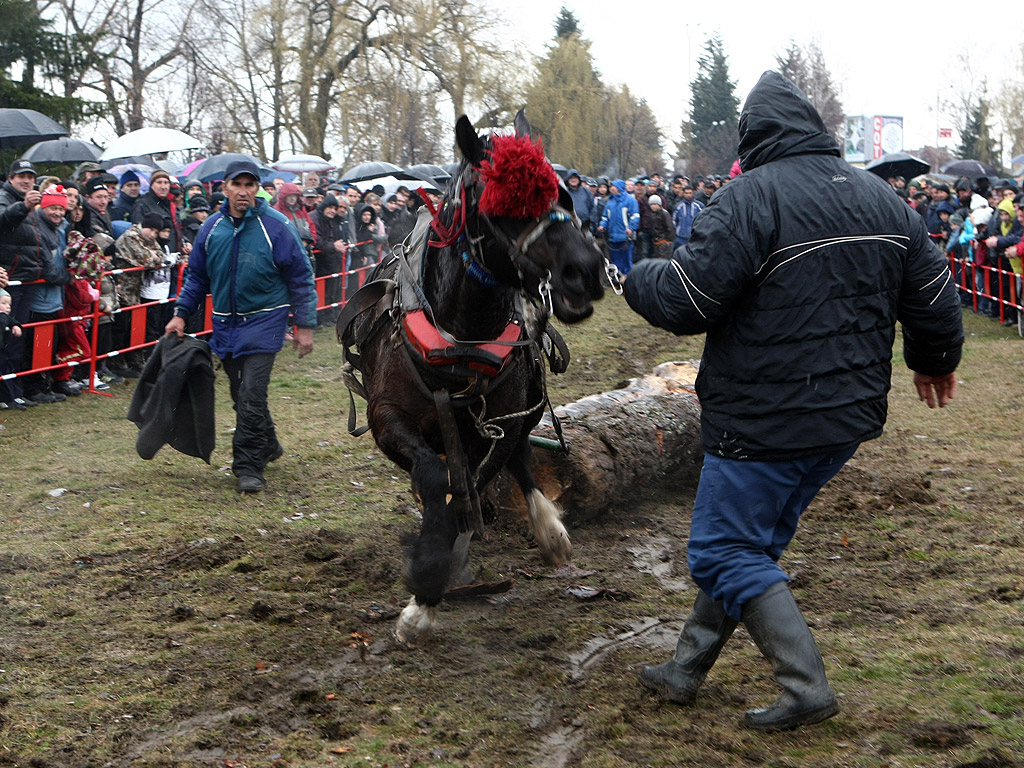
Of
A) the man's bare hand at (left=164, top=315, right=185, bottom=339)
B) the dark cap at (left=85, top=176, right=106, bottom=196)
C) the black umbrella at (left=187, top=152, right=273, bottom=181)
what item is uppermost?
the black umbrella at (left=187, top=152, right=273, bottom=181)

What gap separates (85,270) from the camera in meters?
10.0

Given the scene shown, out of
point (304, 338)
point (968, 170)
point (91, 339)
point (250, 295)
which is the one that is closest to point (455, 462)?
point (304, 338)

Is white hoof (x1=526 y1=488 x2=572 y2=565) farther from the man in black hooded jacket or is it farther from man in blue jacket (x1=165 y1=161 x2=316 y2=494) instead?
man in blue jacket (x1=165 y1=161 x2=316 y2=494)

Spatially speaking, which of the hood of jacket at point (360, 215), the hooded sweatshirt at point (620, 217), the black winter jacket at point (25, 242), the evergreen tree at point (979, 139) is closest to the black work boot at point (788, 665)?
the black winter jacket at point (25, 242)

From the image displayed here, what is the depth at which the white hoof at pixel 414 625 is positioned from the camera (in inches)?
174

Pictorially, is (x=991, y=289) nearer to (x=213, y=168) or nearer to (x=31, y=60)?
(x=213, y=168)

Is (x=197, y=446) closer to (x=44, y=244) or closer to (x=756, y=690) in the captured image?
(x=44, y=244)

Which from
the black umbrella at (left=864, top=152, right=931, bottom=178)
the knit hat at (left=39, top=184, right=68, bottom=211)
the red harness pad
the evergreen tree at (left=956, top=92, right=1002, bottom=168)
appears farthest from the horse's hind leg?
the evergreen tree at (left=956, top=92, right=1002, bottom=168)

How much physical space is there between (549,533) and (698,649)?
1535 millimetres

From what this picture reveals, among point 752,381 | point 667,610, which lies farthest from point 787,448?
point 667,610

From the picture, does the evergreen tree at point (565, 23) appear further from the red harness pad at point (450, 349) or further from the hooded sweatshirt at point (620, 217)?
the red harness pad at point (450, 349)

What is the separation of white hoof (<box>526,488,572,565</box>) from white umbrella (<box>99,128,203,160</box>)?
Answer: 45.1 feet

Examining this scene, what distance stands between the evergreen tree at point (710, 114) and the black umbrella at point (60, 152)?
133 ft

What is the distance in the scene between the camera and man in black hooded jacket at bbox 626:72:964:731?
3.31 metres
